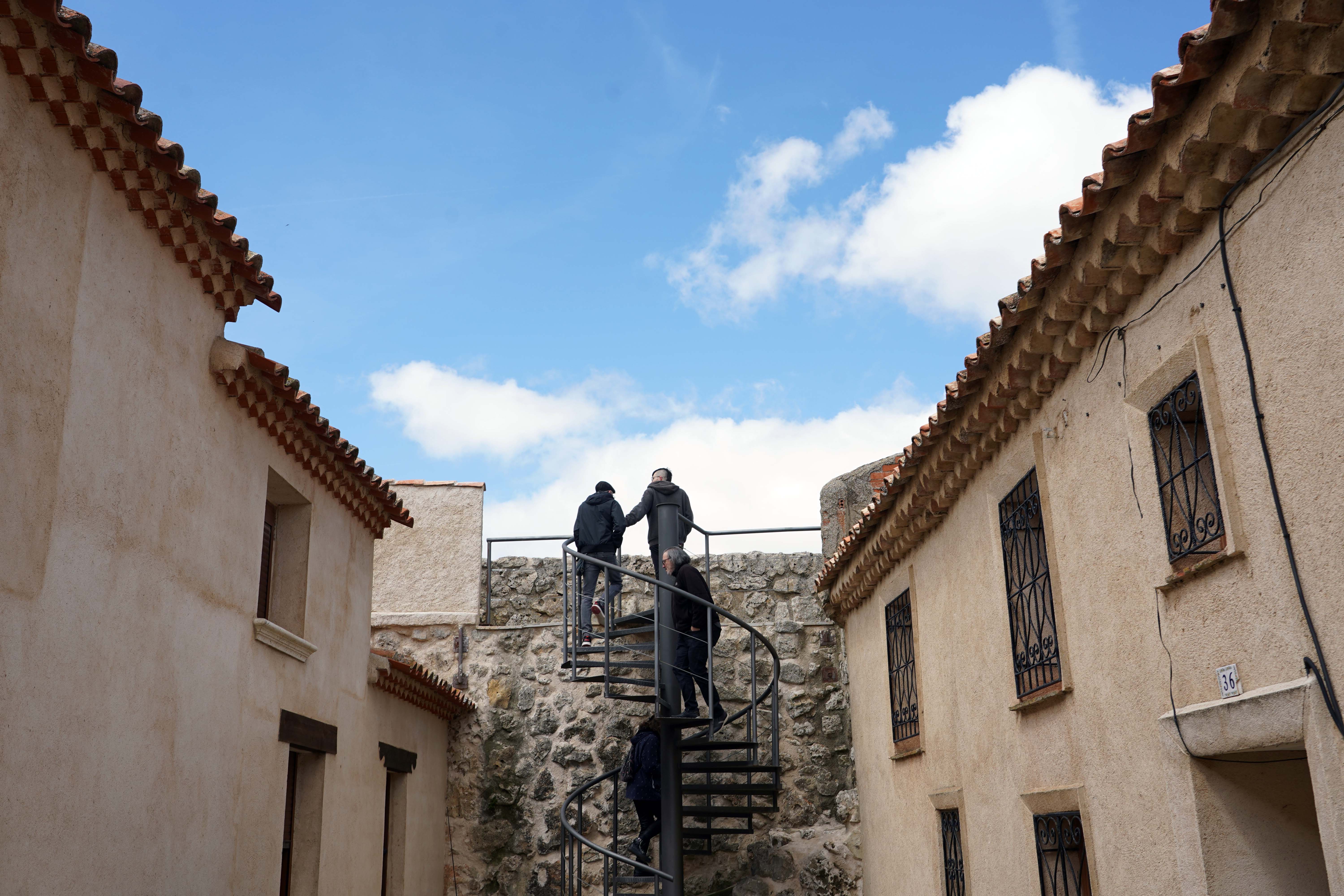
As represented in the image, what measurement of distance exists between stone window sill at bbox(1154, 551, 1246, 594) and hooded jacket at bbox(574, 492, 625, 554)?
6.07m

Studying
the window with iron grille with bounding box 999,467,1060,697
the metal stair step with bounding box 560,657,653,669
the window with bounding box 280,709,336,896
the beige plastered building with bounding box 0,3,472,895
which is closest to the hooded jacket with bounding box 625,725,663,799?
the metal stair step with bounding box 560,657,653,669

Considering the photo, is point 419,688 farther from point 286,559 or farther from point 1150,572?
point 1150,572

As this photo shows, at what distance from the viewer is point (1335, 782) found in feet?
9.79

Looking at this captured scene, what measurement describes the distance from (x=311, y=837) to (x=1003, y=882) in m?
4.21

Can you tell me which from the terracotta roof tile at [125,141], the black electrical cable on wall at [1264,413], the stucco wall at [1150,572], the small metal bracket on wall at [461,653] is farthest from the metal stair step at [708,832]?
the black electrical cable on wall at [1264,413]

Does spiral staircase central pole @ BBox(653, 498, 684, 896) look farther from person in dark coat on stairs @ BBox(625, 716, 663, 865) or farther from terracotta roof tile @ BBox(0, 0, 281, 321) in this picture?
terracotta roof tile @ BBox(0, 0, 281, 321)

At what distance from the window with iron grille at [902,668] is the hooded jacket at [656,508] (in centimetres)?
187

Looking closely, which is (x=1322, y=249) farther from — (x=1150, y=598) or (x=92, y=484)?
(x=92, y=484)

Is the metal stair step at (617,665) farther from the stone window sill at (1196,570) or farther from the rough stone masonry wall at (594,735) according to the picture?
the stone window sill at (1196,570)

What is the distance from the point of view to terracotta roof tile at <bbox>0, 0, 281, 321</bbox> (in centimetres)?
371

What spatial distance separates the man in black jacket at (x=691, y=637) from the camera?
8.63 meters

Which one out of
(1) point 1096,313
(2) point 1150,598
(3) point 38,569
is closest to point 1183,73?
(1) point 1096,313

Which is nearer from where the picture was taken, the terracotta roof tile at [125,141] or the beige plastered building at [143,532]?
the terracotta roof tile at [125,141]

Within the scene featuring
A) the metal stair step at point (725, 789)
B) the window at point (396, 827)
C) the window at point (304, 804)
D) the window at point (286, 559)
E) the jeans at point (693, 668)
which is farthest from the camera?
the metal stair step at point (725, 789)
